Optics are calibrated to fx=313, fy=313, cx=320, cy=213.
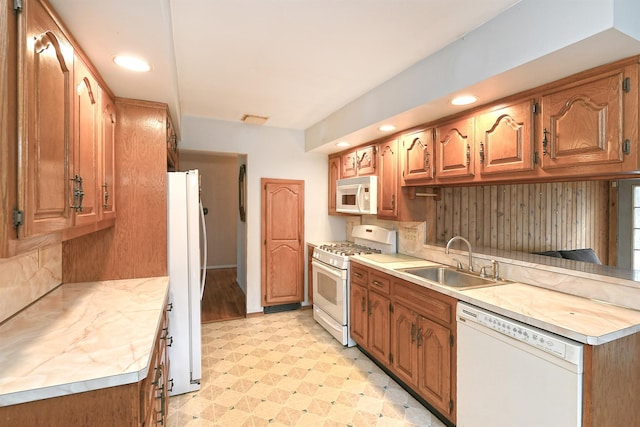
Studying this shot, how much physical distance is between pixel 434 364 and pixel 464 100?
1.78 m

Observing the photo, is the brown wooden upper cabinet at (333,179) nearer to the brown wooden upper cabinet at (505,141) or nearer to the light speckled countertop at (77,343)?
the brown wooden upper cabinet at (505,141)

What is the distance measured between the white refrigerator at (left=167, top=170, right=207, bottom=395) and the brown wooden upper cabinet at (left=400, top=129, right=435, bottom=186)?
1.83 meters

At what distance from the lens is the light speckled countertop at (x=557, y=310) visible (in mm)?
1360

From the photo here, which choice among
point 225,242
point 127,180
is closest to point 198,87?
point 127,180

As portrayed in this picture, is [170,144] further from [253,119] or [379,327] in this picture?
[379,327]

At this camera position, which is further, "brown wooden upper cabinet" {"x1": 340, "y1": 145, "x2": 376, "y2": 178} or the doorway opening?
the doorway opening

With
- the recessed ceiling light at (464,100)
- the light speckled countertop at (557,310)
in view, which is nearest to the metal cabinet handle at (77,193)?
the light speckled countertop at (557,310)

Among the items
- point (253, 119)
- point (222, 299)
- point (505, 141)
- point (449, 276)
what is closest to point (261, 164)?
point (253, 119)

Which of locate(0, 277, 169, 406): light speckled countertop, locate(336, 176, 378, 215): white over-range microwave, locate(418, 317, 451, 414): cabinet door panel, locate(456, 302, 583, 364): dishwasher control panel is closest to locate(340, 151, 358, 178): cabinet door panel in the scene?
locate(336, 176, 378, 215): white over-range microwave

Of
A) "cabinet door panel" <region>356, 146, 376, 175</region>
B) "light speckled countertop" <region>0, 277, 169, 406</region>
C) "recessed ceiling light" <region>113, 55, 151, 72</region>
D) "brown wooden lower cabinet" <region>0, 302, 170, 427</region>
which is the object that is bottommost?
"brown wooden lower cabinet" <region>0, 302, 170, 427</region>

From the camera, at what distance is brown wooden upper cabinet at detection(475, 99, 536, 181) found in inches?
73.4

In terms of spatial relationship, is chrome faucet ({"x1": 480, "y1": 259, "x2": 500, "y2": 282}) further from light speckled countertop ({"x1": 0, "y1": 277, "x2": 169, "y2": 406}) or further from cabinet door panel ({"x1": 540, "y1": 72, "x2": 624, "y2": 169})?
light speckled countertop ({"x1": 0, "y1": 277, "x2": 169, "y2": 406})

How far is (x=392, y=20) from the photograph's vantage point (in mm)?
1737

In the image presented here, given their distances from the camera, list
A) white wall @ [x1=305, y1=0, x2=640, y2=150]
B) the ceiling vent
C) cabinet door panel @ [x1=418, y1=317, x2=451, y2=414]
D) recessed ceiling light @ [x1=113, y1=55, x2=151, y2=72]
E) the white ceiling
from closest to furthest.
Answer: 1. white wall @ [x1=305, y1=0, x2=640, y2=150]
2. the white ceiling
3. recessed ceiling light @ [x1=113, y1=55, x2=151, y2=72]
4. cabinet door panel @ [x1=418, y1=317, x2=451, y2=414]
5. the ceiling vent
